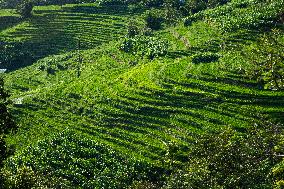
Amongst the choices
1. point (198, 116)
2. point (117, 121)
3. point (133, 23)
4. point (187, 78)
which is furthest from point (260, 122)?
point (133, 23)

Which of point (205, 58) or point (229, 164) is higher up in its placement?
point (205, 58)

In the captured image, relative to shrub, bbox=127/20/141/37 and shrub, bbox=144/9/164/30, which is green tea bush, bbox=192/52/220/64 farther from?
shrub, bbox=144/9/164/30

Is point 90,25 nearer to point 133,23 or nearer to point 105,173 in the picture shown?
point 133,23

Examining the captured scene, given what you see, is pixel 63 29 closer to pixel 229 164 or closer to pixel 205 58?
pixel 205 58

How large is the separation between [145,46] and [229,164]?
185 feet

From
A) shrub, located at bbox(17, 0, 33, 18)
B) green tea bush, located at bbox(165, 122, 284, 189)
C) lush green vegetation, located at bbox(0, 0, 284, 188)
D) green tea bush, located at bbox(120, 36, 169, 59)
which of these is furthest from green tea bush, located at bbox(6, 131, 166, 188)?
shrub, located at bbox(17, 0, 33, 18)

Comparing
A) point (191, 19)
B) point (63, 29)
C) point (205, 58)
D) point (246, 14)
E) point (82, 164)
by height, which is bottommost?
point (82, 164)

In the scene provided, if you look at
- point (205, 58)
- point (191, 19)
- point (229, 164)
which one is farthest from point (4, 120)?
point (191, 19)

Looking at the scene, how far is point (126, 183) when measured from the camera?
227 ft

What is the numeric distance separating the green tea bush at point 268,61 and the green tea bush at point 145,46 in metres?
21.9

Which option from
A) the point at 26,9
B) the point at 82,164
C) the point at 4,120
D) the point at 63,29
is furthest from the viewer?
the point at 26,9

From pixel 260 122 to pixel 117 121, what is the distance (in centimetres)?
2675

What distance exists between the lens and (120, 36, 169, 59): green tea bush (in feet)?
348

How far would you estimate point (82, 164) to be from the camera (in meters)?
72.8
